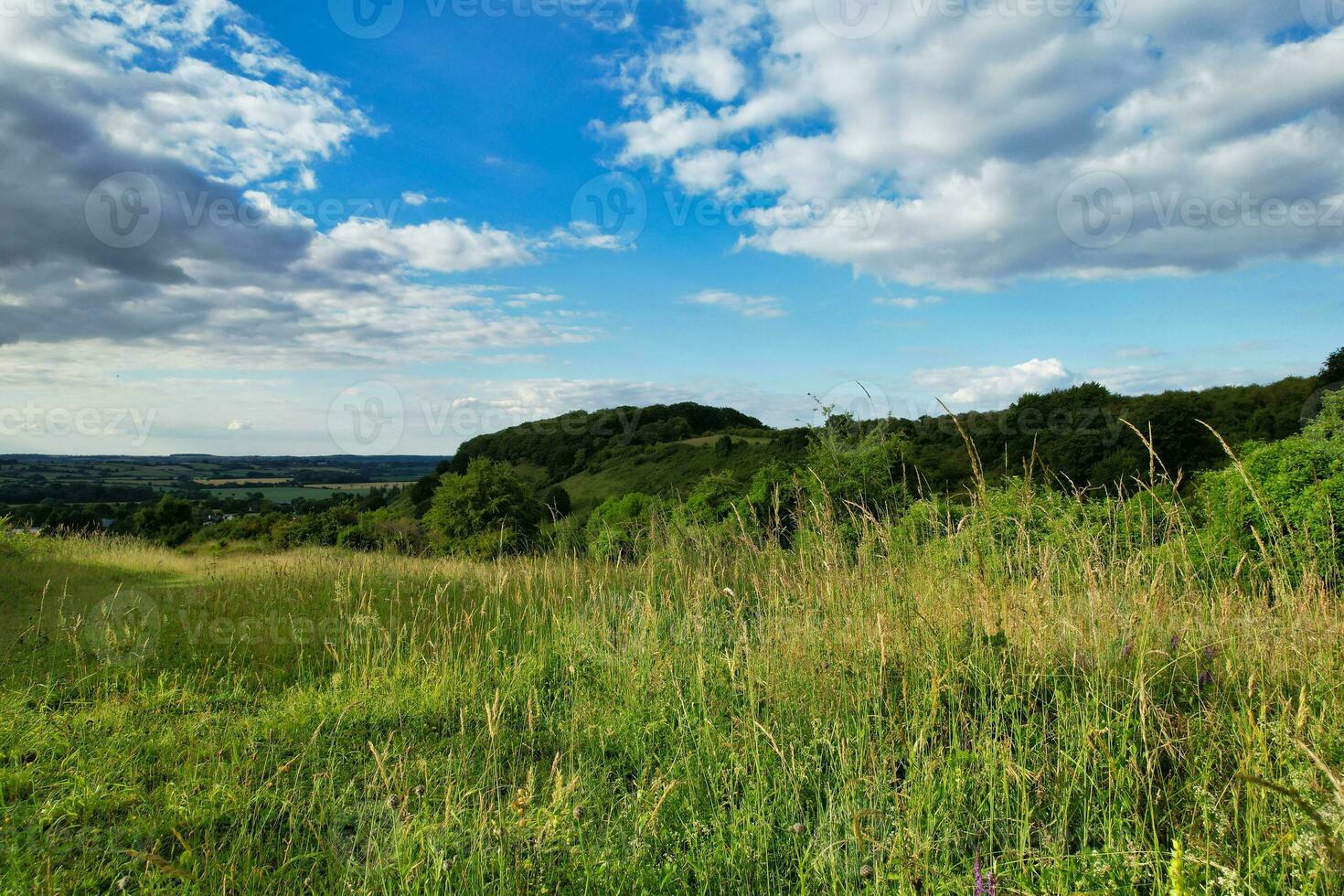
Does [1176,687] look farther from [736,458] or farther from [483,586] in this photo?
[736,458]

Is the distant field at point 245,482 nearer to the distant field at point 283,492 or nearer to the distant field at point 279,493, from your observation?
the distant field at point 283,492

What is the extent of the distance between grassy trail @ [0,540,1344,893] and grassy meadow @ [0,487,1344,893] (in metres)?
0.02

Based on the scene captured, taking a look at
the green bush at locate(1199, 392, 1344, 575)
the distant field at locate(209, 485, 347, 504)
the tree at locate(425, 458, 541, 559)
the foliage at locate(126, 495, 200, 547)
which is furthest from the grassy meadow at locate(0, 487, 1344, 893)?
the distant field at locate(209, 485, 347, 504)

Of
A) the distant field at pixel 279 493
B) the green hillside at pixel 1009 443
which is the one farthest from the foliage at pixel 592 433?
the distant field at pixel 279 493

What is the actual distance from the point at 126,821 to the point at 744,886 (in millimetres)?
2752

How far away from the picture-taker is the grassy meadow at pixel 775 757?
2377 millimetres

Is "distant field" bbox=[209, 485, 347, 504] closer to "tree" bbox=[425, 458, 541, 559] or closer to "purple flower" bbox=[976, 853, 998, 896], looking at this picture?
"tree" bbox=[425, 458, 541, 559]

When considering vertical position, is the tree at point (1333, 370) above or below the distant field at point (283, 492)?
above

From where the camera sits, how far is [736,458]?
112 feet

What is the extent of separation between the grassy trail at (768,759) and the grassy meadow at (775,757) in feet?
0.07

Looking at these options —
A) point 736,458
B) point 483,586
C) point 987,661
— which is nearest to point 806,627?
point 987,661

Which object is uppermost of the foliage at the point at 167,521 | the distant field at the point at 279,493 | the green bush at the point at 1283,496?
the green bush at the point at 1283,496

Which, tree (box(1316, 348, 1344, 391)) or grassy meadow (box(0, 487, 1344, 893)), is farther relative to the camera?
tree (box(1316, 348, 1344, 391))

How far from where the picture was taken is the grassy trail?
2379 mm
